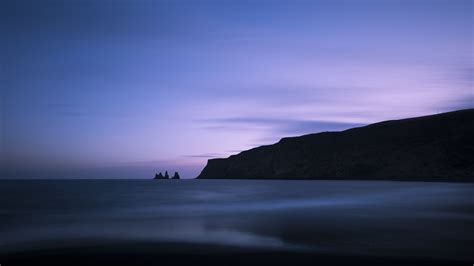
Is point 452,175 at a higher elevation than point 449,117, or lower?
lower

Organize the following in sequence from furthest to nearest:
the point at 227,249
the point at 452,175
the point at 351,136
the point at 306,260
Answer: the point at 351,136, the point at 452,175, the point at 227,249, the point at 306,260

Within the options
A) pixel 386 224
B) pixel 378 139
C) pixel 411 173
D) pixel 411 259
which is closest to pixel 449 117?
pixel 378 139

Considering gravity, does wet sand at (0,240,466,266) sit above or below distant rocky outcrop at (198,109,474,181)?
below

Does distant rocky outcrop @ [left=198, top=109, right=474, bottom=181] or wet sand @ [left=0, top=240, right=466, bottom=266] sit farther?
distant rocky outcrop @ [left=198, top=109, right=474, bottom=181]

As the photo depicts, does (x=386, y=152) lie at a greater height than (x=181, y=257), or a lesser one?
greater

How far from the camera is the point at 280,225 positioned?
24.6m

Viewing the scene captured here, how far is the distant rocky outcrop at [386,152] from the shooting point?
5408 inches

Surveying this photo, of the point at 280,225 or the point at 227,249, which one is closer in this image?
the point at 227,249

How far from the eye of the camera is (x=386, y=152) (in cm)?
16062

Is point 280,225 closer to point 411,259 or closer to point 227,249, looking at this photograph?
point 227,249

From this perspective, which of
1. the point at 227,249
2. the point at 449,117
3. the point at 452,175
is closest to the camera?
the point at 227,249

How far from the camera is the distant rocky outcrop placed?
137m

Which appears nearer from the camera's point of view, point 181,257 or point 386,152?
point 181,257

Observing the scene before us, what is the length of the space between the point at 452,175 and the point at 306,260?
13243 centimetres
